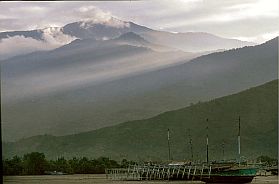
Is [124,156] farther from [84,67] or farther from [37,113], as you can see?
[84,67]

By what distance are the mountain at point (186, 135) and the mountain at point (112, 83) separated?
300 centimetres

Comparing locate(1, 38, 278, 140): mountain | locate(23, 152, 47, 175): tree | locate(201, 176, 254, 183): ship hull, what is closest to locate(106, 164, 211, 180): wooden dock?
locate(201, 176, 254, 183): ship hull

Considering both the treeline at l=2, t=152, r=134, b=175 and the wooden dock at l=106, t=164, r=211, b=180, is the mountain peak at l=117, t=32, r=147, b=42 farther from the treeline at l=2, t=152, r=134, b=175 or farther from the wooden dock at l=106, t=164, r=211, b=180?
the wooden dock at l=106, t=164, r=211, b=180

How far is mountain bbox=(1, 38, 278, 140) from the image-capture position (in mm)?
58594

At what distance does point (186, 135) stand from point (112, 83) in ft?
55.2

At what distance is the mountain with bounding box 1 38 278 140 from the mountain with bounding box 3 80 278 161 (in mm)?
2996

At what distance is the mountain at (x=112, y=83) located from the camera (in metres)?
58.6

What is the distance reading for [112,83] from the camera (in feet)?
209

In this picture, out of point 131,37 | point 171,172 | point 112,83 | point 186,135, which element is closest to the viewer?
point 171,172

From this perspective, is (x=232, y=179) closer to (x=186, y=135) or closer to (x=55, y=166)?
(x=55, y=166)

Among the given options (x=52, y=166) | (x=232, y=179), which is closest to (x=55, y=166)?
(x=52, y=166)

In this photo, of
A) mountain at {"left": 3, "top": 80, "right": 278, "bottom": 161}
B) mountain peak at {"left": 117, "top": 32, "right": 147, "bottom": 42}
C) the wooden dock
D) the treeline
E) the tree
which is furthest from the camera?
mountain peak at {"left": 117, "top": 32, "right": 147, "bottom": 42}

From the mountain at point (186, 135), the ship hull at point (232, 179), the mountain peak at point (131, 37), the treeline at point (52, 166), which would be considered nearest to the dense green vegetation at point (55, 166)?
the treeline at point (52, 166)

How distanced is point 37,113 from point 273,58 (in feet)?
78.6
